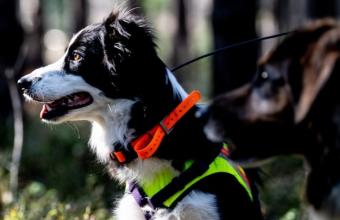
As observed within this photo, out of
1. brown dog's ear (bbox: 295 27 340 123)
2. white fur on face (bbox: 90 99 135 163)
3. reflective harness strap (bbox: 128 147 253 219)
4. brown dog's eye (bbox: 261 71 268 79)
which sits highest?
brown dog's ear (bbox: 295 27 340 123)

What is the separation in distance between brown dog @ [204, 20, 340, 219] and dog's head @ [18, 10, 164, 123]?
3.38ft

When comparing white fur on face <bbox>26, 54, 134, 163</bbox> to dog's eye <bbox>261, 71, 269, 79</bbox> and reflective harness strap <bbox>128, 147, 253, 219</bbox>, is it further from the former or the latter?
dog's eye <bbox>261, 71, 269, 79</bbox>

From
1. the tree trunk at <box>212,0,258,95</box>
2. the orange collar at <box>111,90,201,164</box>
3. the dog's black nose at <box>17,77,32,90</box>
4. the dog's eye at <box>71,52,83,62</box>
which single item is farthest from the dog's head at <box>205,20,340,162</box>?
the tree trunk at <box>212,0,258,95</box>

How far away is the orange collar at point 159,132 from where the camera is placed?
4.83 m

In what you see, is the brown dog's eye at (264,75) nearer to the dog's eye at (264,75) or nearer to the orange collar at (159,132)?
the dog's eye at (264,75)

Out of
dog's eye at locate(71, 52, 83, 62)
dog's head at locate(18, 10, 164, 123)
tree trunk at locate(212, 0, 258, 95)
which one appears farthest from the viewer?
tree trunk at locate(212, 0, 258, 95)

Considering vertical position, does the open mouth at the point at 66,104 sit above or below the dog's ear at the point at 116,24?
below

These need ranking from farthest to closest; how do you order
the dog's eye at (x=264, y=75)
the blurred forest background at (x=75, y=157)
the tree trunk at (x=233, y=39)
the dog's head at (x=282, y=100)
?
the tree trunk at (x=233, y=39)
the blurred forest background at (x=75, y=157)
the dog's eye at (x=264, y=75)
the dog's head at (x=282, y=100)

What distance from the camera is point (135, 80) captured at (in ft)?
16.4

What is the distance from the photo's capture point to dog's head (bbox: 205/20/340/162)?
3422mm

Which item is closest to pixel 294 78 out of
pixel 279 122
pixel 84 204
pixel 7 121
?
pixel 279 122

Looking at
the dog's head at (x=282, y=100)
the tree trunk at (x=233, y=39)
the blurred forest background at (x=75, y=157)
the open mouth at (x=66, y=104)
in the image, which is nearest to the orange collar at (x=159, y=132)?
the open mouth at (x=66, y=104)

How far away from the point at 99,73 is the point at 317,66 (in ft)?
6.94

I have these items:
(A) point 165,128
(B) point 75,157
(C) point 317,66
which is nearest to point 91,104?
(A) point 165,128
